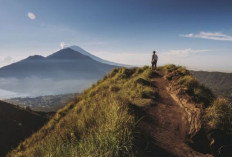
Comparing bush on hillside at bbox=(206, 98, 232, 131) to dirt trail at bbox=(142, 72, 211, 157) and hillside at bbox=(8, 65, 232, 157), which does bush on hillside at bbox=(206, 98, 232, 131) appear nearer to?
hillside at bbox=(8, 65, 232, 157)

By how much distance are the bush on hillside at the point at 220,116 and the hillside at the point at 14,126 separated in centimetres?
1875

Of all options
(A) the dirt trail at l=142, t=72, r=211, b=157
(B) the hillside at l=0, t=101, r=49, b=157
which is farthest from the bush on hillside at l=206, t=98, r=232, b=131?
(B) the hillside at l=0, t=101, r=49, b=157

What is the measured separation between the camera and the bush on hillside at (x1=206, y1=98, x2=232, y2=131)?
5680 mm

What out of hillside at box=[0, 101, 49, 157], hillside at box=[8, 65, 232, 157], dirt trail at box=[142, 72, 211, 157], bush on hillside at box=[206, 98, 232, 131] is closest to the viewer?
hillside at box=[8, 65, 232, 157]

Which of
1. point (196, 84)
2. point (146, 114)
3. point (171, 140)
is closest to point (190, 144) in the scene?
point (171, 140)

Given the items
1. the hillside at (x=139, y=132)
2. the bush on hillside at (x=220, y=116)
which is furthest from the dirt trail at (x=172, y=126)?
the bush on hillside at (x=220, y=116)

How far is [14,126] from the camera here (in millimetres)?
32219

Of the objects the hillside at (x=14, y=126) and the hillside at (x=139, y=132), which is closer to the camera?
the hillside at (x=139, y=132)

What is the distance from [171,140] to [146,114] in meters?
1.69

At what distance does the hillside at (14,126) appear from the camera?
26003 mm

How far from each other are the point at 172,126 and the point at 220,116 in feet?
6.17

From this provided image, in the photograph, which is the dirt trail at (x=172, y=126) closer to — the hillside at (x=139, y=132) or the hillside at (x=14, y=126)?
the hillside at (x=139, y=132)

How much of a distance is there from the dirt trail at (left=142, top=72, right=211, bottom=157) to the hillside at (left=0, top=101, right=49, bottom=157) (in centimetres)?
1706

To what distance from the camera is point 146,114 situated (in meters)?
6.49
